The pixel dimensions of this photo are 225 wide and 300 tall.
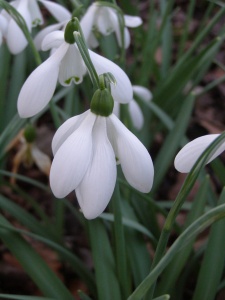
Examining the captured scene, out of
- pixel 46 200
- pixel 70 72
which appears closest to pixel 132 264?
pixel 70 72

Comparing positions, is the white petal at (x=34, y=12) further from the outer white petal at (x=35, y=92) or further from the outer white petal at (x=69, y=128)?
the outer white petal at (x=69, y=128)

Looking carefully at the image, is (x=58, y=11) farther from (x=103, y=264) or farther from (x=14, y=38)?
(x=103, y=264)

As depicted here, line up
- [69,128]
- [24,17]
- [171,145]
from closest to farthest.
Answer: [69,128] < [24,17] < [171,145]

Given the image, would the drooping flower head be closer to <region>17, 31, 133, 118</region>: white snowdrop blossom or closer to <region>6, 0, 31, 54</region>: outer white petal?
<region>17, 31, 133, 118</region>: white snowdrop blossom

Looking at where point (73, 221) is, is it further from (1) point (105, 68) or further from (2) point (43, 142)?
(1) point (105, 68)

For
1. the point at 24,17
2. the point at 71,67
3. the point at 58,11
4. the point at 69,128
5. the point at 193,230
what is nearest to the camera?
the point at 193,230

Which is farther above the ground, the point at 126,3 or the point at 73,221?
the point at 126,3

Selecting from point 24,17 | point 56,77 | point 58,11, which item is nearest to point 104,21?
point 58,11

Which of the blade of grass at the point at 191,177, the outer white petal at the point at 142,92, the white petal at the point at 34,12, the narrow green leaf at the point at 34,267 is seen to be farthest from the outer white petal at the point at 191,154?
the outer white petal at the point at 142,92
